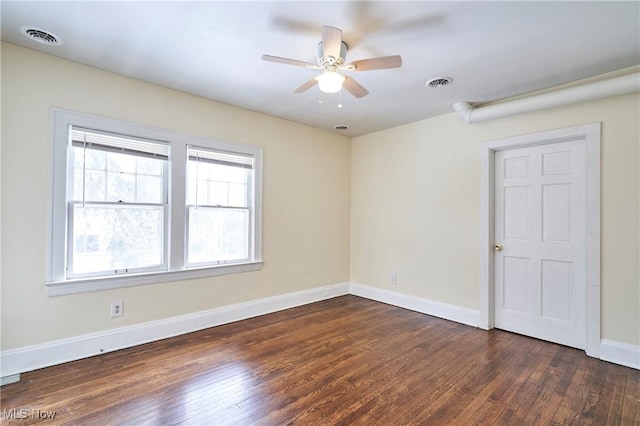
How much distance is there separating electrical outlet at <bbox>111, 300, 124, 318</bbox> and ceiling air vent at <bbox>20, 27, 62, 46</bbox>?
2.35 meters

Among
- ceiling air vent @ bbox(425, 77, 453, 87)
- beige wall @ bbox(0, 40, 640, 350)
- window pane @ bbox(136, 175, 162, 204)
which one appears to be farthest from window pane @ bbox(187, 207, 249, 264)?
ceiling air vent @ bbox(425, 77, 453, 87)

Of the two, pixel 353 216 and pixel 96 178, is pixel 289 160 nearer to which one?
pixel 353 216

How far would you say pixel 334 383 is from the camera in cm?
244

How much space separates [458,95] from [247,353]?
3.57 metres

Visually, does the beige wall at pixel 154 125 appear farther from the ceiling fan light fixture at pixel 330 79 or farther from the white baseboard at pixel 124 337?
the ceiling fan light fixture at pixel 330 79

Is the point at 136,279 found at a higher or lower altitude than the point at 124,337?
higher

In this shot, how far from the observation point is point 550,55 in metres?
2.60

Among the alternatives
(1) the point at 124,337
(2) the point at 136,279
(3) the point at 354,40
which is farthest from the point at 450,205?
(1) the point at 124,337

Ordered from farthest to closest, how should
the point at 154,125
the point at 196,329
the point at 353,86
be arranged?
1. the point at 196,329
2. the point at 154,125
3. the point at 353,86

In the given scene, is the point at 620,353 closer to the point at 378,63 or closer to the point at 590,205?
the point at 590,205

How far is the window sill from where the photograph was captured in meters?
2.76

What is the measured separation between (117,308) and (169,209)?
1107mm

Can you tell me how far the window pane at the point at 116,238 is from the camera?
2893 mm

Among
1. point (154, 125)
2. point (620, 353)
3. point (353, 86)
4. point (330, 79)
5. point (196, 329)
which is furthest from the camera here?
point (196, 329)
